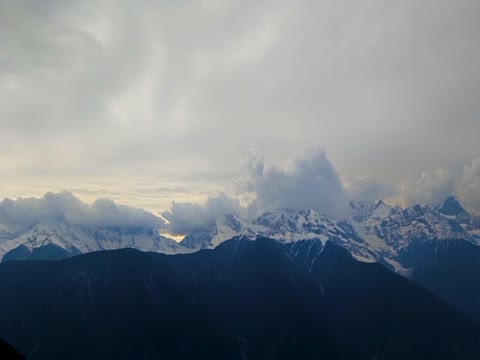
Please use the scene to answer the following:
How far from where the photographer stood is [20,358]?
117 meters
